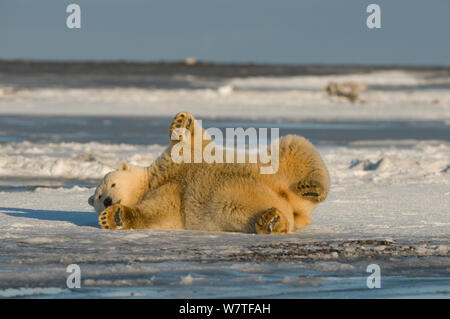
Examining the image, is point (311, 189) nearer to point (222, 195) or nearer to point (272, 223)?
point (272, 223)

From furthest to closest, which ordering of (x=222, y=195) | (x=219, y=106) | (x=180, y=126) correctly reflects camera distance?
1. (x=219, y=106)
2. (x=180, y=126)
3. (x=222, y=195)

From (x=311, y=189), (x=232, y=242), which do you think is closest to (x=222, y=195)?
(x=232, y=242)

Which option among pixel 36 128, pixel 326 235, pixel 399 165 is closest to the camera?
pixel 326 235

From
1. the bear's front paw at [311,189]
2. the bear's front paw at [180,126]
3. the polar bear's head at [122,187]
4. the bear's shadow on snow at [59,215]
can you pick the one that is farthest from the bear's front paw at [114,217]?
the bear's front paw at [311,189]

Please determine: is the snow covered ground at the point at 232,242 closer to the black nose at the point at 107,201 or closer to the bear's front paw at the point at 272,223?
the bear's front paw at the point at 272,223

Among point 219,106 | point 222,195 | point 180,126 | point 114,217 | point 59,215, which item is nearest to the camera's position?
point 222,195

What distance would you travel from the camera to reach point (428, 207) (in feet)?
23.6

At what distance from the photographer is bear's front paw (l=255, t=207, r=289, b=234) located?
5.60 m

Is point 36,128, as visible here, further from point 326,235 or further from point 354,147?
point 326,235

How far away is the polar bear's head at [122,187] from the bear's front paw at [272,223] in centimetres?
103

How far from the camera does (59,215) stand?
22.6 ft

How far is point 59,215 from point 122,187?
97cm
